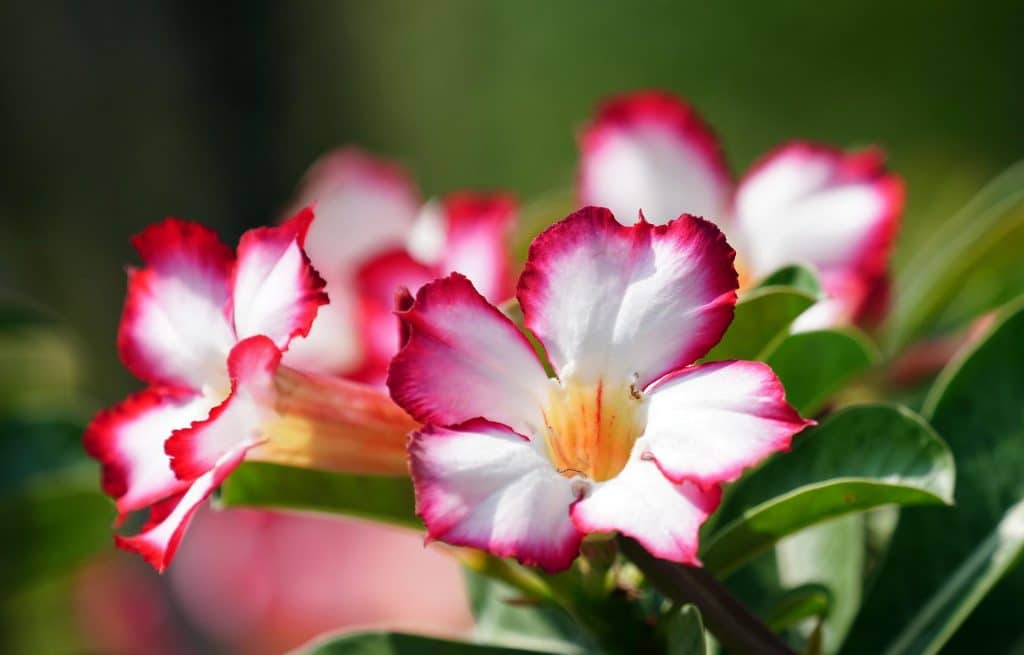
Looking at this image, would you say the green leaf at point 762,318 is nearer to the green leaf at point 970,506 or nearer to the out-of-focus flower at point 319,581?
the green leaf at point 970,506

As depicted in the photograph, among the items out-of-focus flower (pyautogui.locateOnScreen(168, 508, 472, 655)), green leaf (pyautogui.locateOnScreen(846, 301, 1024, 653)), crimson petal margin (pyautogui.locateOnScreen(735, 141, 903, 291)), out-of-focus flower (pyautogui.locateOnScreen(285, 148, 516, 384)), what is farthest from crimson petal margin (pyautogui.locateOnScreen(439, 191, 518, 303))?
out-of-focus flower (pyautogui.locateOnScreen(168, 508, 472, 655))

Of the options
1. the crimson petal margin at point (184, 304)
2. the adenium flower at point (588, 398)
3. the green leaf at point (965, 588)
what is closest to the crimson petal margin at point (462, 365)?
the adenium flower at point (588, 398)

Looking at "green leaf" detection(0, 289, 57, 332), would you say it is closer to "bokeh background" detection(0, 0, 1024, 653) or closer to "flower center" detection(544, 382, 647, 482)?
"bokeh background" detection(0, 0, 1024, 653)

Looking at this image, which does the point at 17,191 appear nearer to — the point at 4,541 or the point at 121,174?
the point at 121,174

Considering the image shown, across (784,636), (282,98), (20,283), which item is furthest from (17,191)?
(784,636)

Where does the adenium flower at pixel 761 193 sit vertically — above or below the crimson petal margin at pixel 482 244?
above

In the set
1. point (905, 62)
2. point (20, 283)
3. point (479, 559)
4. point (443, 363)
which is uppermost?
point (443, 363)

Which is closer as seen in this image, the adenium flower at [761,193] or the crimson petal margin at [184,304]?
the crimson petal margin at [184,304]
